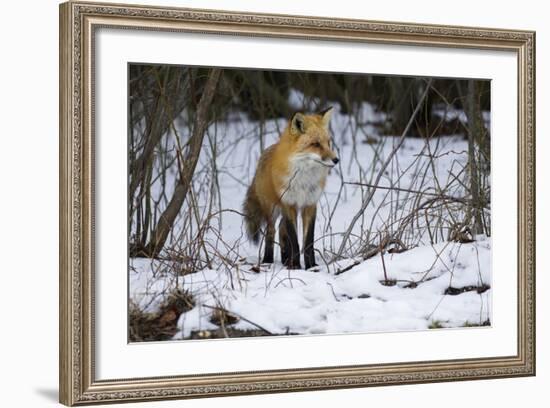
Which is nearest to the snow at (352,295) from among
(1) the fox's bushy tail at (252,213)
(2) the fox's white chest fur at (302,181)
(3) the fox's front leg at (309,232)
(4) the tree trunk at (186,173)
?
(3) the fox's front leg at (309,232)

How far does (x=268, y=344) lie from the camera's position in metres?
4.17

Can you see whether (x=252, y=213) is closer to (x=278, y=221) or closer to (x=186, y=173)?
(x=278, y=221)

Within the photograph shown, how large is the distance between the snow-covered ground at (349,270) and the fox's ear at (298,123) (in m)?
0.43

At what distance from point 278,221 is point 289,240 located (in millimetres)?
157

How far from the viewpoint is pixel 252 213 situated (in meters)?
4.92

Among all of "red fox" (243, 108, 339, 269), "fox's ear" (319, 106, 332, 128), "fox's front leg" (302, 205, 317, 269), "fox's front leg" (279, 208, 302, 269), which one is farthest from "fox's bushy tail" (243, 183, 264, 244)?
"fox's ear" (319, 106, 332, 128)

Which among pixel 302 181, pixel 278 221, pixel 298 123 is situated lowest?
pixel 278 221

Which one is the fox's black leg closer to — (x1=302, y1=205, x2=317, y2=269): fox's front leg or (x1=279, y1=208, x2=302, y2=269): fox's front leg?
(x1=279, y1=208, x2=302, y2=269): fox's front leg

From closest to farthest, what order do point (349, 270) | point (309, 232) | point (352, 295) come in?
1. point (352, 295)
2. point (349, 270)
3. point (309, 232)

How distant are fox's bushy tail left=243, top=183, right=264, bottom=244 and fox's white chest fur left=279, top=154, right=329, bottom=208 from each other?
135mm

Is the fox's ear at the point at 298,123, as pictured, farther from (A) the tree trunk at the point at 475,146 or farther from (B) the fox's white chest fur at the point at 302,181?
(A) the tree trunk at the point at 475,146

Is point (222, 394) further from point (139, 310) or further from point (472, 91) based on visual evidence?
point (472, 91)

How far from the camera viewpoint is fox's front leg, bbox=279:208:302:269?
184 inches

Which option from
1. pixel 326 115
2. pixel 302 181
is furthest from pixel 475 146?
pixel 302 181
